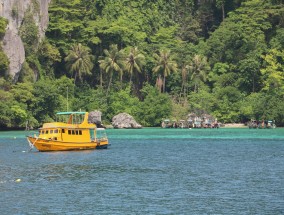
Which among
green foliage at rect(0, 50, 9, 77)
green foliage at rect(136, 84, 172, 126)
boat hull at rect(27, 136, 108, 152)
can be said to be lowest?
boat hull at rect(27, 136, 108, 152)

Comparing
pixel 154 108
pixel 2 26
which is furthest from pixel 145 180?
pixel 154 108

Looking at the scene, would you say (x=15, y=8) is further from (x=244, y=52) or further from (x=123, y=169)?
(x=123, y=169)

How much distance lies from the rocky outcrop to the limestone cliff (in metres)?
17.9

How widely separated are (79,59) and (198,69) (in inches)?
804

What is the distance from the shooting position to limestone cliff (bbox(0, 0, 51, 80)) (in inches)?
4530

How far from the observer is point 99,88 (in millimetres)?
131875

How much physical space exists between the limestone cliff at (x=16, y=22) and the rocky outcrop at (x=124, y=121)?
17922 mm

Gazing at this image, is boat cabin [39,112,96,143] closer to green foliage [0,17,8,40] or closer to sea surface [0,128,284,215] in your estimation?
sea surface [0,128,284,215]

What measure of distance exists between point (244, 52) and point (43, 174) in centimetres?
8663

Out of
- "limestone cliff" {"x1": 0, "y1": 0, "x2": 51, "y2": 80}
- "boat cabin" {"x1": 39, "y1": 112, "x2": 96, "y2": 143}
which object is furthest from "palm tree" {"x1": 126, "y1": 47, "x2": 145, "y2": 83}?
"boat cabin" {"x1": 39, "y1": 112, "x2": 96, "y2": 143}

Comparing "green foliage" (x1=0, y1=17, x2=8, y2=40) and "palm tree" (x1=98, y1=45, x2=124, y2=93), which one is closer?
"green foliage" (x1=0, y1=17, x2=8, y2=40)

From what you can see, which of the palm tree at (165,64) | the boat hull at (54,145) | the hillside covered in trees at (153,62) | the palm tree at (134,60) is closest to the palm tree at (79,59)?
the hillside covered in trees at (153,62)

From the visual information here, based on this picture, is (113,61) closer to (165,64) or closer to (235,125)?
(165,64)

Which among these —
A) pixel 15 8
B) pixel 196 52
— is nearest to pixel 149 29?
pixel 196 52
